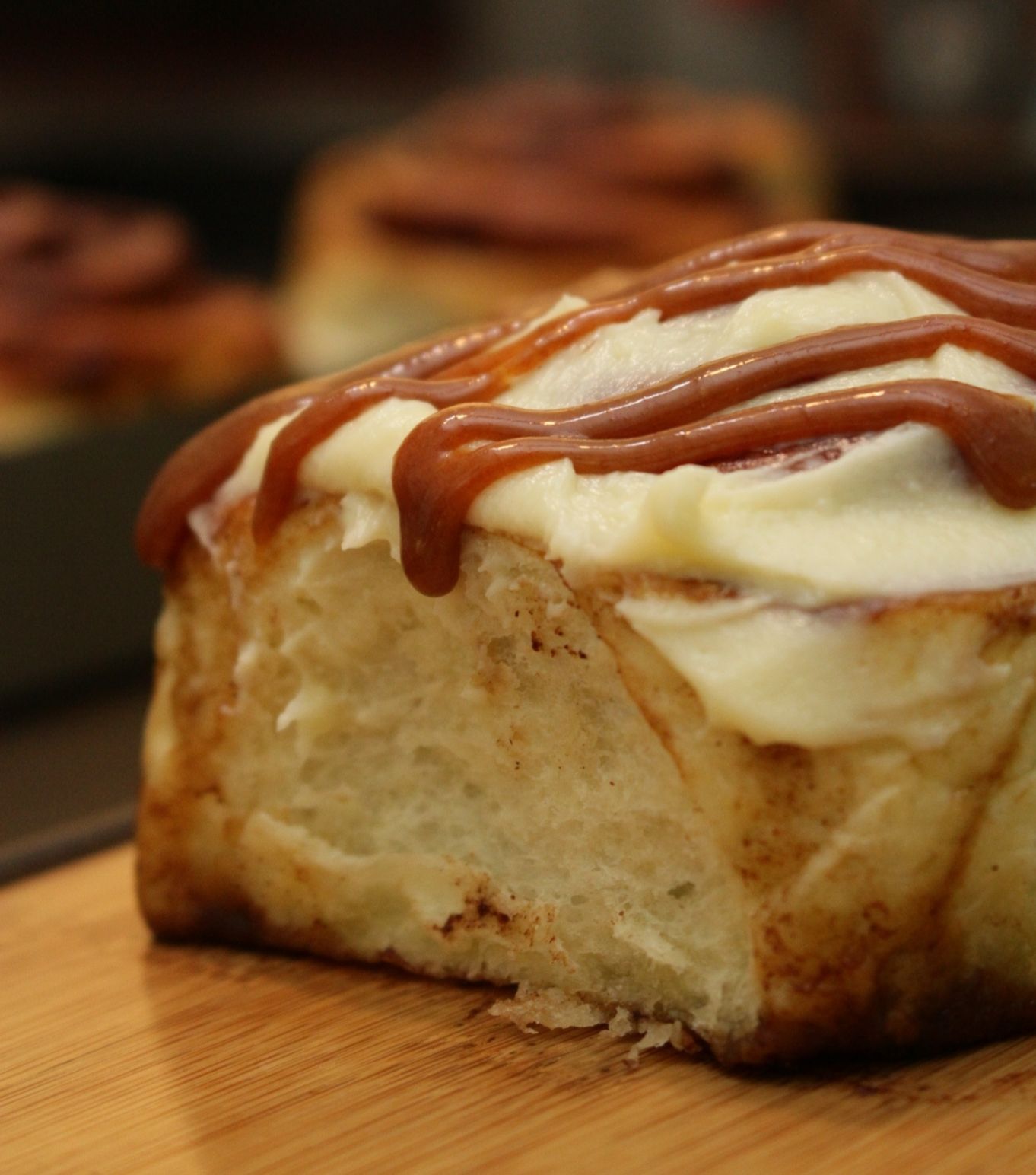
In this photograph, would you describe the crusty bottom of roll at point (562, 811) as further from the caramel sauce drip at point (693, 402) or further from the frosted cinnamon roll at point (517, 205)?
the frosted cinnamon roll at point (517, 205)

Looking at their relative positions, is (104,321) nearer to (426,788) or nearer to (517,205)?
(517,205)

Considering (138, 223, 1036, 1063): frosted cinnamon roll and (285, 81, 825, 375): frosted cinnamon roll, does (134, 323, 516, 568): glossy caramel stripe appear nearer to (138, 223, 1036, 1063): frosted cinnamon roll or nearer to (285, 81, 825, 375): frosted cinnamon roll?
(138, 223, 1036, 1063): frosted cinnamon roll

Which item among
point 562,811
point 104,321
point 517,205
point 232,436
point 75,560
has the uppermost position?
point 517,205

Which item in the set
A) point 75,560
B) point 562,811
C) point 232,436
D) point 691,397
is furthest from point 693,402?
point 75,560

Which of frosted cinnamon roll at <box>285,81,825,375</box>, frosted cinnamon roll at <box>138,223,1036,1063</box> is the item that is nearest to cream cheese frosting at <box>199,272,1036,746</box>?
frosted cinnamon roll at <box>138,223,1036,1063</box>

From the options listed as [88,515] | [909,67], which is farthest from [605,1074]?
[909,67]

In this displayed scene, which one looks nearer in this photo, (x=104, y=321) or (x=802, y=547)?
(x=802, y=547)
